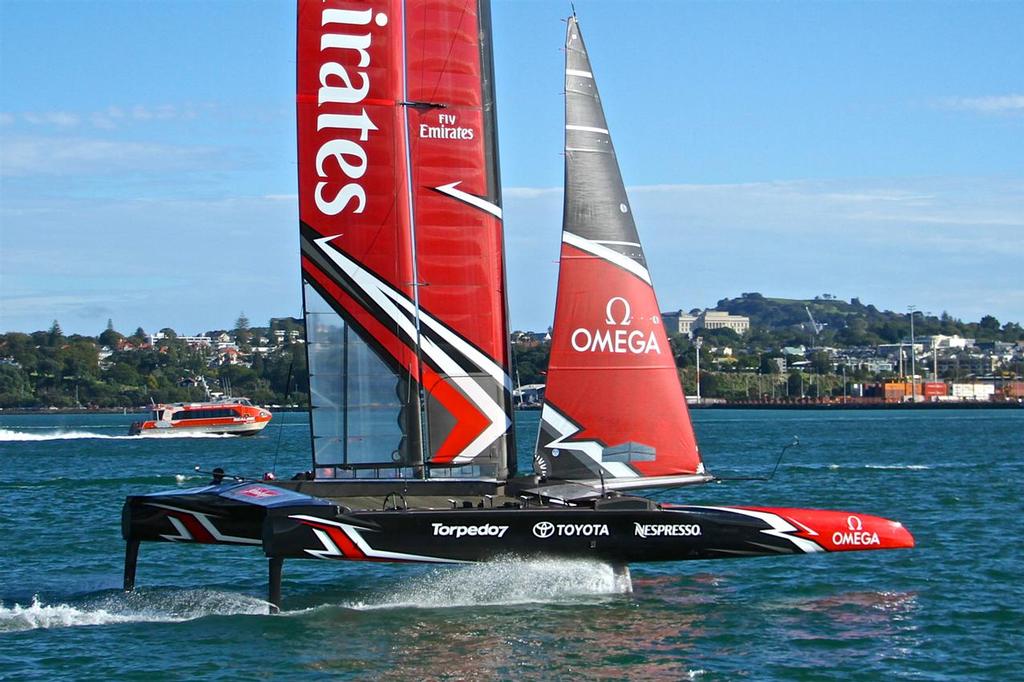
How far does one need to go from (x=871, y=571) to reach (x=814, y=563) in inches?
40.2

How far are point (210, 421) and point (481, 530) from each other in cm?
6276

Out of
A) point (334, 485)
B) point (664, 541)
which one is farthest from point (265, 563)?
point (664, 541)

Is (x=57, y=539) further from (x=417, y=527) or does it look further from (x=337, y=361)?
(x=417, y=527)

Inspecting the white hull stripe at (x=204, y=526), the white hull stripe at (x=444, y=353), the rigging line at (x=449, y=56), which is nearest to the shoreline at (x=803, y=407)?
the white hull stripe at (x=444, y=353)

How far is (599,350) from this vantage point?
17.5 m

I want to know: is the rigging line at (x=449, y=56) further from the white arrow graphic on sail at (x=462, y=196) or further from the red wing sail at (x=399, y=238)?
the white arrow graphic on sail at (x=462, y=196)

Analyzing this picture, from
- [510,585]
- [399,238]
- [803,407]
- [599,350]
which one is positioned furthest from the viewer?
[803,407]

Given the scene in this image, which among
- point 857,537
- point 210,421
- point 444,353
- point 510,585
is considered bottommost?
point 510,585

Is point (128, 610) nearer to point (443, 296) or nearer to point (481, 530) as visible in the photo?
point (481, 530)

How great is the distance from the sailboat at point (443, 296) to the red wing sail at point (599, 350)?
0.07 ft

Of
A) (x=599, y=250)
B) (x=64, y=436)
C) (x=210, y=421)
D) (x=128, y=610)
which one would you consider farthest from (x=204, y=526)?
(x=64, y=436)

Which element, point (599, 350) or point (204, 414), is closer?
point (599, 350)

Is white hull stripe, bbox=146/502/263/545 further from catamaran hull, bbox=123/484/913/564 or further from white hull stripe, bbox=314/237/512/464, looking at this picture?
white hull stripe, bbox=314/237/512/464

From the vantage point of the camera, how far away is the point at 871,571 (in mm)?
18812
